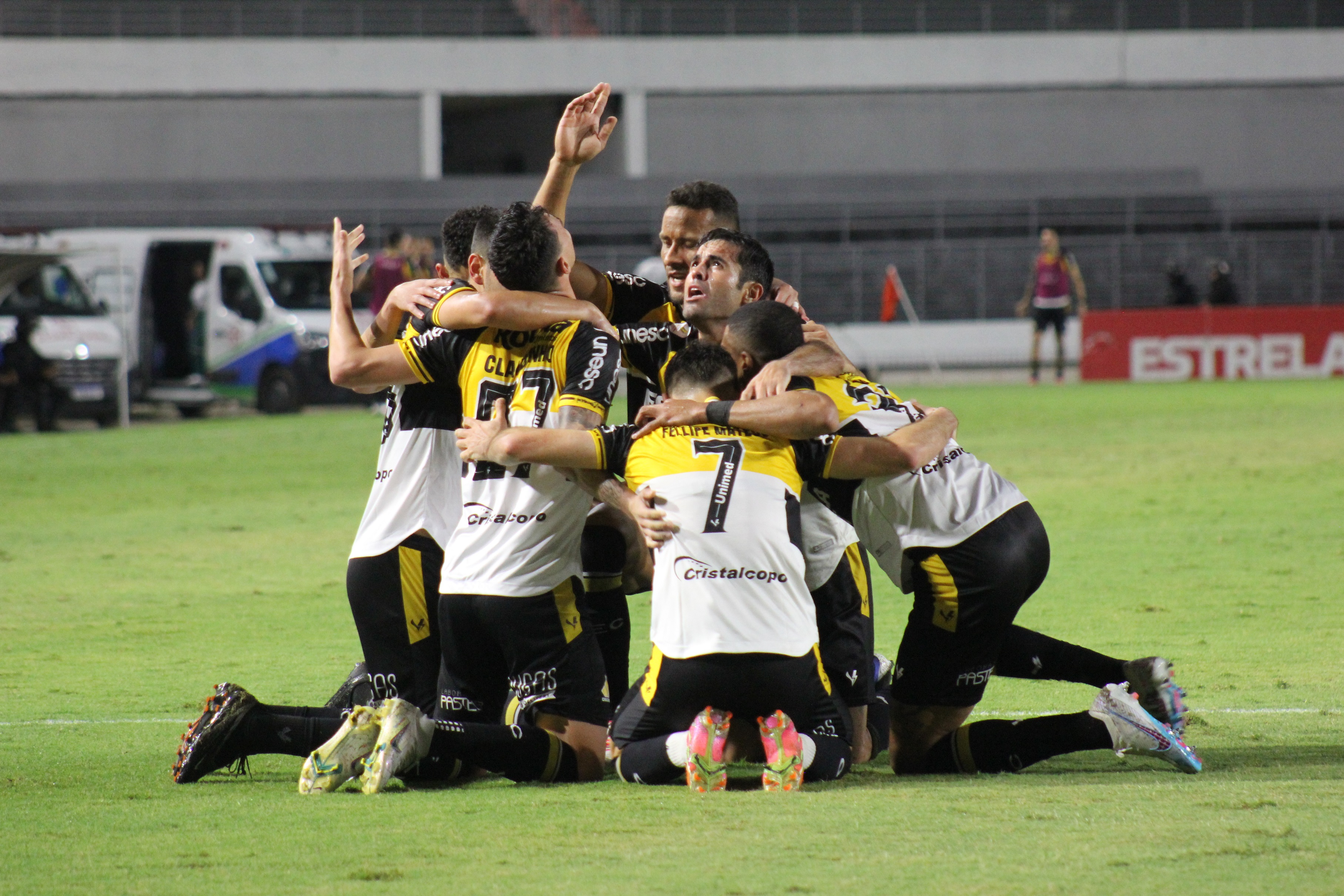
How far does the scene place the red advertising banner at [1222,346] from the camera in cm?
2736

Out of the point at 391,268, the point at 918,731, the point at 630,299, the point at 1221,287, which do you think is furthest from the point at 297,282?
the point at 918,731

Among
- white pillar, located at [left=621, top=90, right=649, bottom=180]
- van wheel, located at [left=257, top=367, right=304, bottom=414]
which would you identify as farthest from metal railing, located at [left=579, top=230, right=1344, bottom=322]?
van wheel, located at [left=257, top=367, right=304, bottom=414]

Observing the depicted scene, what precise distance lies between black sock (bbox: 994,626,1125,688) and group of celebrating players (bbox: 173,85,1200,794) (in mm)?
15

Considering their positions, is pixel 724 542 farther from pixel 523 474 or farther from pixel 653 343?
pixel 653 343

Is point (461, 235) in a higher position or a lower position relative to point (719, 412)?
higher

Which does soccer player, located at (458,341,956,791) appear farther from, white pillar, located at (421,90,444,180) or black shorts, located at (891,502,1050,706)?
white pillar, located at (421,90,444,180)

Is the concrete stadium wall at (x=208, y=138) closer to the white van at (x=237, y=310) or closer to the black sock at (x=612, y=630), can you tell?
the white van at (x=237, y=310)

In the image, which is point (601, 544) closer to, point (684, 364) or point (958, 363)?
point (684, 364)

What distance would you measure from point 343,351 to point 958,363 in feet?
87.8

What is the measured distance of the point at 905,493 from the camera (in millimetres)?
5098

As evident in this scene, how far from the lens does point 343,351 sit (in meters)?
5.05

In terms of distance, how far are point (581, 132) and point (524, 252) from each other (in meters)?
1.14

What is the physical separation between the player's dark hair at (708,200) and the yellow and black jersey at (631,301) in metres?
0.32

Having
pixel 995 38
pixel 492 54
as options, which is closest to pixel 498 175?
pixel 492 54
